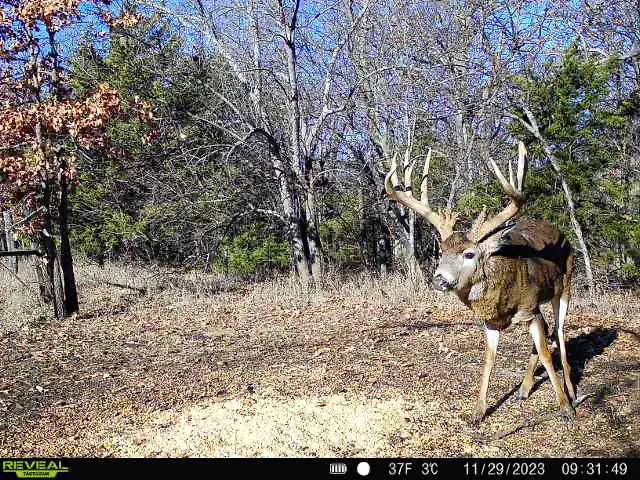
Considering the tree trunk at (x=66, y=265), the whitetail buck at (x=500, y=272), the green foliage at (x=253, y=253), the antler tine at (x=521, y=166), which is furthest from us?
the green foliage at (x=253, y=253)

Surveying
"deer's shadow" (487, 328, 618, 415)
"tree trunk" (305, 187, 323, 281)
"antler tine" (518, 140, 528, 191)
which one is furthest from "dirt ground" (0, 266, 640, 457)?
"tree trunk" (305, 187, 323, 281)

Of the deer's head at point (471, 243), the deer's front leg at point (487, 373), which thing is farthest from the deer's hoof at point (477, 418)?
the deer's head at point (471, 243)

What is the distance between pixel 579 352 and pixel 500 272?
9.13 ft

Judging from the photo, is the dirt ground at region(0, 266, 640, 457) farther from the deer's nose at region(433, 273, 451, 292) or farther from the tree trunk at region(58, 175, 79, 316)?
the deer's nose at region(433, 273, 451, 292)

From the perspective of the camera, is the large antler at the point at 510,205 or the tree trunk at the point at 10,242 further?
the tree trunk at the point at 10,242

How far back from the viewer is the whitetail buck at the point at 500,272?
184 inches

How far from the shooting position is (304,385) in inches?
243
